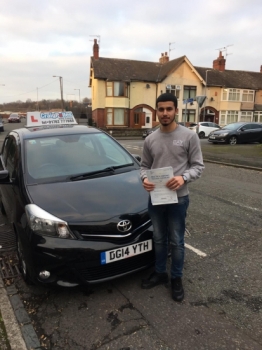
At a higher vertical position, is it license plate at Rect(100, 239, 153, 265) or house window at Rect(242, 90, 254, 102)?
house window at Rect(242, 90, 254, 102)

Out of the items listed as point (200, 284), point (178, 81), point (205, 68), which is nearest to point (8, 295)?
point (200, 284)

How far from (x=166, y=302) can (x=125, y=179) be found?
1.44 meters

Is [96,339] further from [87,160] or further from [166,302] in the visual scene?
[87,160]

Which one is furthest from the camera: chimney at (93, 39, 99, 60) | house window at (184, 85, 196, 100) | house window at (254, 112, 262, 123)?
house window at (254, 112, 262, 123)

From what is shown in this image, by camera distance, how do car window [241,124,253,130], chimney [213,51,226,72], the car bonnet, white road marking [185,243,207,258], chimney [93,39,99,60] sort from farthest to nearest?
1. chimney [213,51,226,72]
2. chimney [93,39,99,60]
3. car window [241,124,253,130]
4. white road marking [185,243,207,258]
5. the car bonnet

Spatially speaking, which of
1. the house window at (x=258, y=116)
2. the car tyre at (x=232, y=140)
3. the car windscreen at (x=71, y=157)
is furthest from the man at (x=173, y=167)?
the house window at (x=258, y=116)

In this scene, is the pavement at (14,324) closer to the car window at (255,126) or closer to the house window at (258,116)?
the car window at (255,126)

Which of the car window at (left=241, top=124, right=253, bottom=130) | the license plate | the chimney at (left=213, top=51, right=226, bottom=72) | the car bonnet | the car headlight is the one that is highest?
the chimney at (left=213, top=51, right=226, bottom=72)

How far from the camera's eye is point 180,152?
2701 millimetres

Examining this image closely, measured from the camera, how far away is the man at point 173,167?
8.66 feet

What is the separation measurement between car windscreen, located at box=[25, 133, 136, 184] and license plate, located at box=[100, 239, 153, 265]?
43.8 inches

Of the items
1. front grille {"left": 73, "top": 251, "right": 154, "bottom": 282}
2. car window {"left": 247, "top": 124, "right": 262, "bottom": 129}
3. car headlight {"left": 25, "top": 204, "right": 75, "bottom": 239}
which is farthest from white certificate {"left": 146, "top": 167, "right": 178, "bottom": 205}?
car window {"left": 247, "top": 124, "right": 262, "bottom": 129}

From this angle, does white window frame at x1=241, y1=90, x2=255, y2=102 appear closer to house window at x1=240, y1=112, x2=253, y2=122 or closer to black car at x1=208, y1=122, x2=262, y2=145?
house window at x1=240, y1=112, x2=253, y2=122

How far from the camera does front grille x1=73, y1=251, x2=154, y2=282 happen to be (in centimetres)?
273
